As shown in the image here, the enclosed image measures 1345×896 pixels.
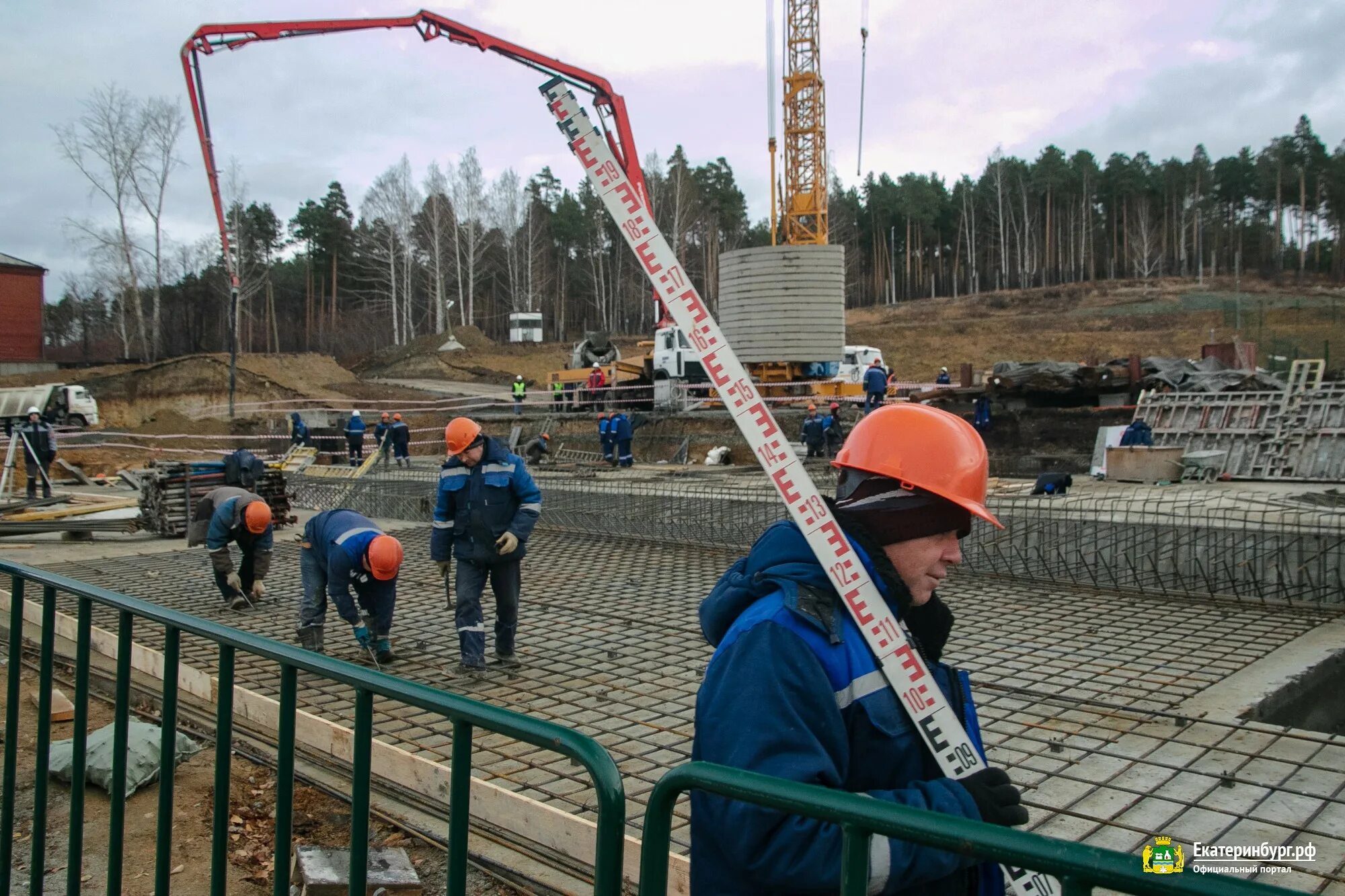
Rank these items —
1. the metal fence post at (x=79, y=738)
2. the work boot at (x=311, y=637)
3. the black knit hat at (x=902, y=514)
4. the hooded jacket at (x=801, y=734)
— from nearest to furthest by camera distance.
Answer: the hooded jacket at (x=801, y=734) < the black knit hat at (x=902, y=514) < the metal fence post at (x=79, y=738) < the work boot at (x=311, y=637)

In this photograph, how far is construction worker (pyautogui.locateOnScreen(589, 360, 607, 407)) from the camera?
82.2 feet

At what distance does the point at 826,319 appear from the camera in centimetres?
2131

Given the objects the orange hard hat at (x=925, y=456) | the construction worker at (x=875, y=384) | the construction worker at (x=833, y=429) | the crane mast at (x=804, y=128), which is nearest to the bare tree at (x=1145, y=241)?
the crane mast at (x=804, y=128)

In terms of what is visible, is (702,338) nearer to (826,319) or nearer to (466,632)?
(466,632)

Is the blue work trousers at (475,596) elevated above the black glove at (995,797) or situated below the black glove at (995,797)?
below

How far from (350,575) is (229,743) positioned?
379 cm

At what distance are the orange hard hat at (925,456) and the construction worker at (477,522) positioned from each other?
419cm

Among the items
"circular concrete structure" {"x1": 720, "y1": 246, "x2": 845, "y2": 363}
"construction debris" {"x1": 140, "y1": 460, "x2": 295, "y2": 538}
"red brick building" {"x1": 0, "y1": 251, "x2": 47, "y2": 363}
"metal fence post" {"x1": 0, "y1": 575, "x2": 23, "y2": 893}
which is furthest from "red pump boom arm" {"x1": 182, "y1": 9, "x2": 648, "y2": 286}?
"red brick building" {"x1": 0, "y1": 251, "x2": 47, "y2": 363}

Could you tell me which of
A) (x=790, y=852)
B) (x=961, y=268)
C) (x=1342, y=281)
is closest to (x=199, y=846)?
(x=790, y=852)

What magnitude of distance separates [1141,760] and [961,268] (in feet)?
231

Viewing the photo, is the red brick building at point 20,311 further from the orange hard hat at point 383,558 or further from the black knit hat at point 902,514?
the black knit hat at point 902,514

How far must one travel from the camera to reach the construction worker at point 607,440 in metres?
19.8

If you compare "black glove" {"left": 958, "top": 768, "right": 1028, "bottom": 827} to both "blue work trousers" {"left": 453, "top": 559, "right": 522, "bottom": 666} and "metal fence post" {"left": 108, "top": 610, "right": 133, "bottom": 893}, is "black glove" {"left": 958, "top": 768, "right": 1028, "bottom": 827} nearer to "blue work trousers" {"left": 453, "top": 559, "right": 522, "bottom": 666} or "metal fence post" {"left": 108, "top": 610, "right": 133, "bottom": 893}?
"metal fence post" {"left": 108, "top": 610, "right": 133, "bottom": 893}

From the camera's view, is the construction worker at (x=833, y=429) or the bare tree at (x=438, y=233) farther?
the bare tree at (x=438, y=233)
